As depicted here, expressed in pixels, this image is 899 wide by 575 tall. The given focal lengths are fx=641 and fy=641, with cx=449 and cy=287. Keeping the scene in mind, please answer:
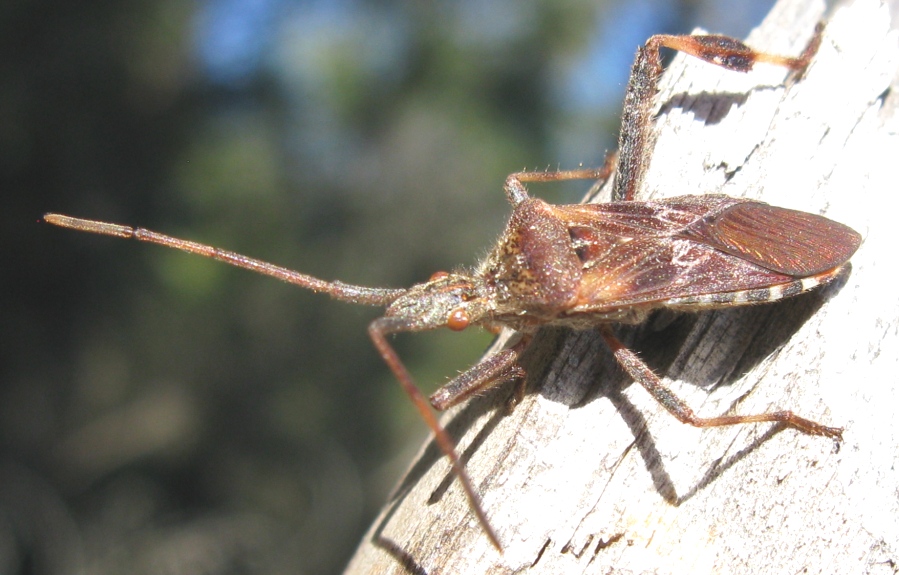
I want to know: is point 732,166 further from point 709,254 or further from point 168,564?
point 168,564

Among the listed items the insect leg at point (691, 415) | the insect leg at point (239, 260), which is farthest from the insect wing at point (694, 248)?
the insect leg at point (239, 260)

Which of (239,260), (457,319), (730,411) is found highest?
(239,260)

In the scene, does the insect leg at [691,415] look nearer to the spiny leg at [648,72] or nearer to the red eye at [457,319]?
the red eye at [457,319]

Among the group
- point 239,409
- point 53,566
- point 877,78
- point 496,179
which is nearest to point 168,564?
point 53,566

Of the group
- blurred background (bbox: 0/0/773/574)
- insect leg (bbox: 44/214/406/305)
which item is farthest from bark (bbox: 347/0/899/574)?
blurred background (bbox: 0/0/773/574)

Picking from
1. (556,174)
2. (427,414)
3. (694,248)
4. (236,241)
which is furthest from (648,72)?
(236,241)

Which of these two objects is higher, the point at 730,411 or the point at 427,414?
the point at 427,414

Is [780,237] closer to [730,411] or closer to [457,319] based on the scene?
[730,411]

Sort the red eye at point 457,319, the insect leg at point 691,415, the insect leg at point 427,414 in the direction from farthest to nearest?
the red eye at point 457,319
the insect leg at point 691,415
the insect leg at point 427,414
